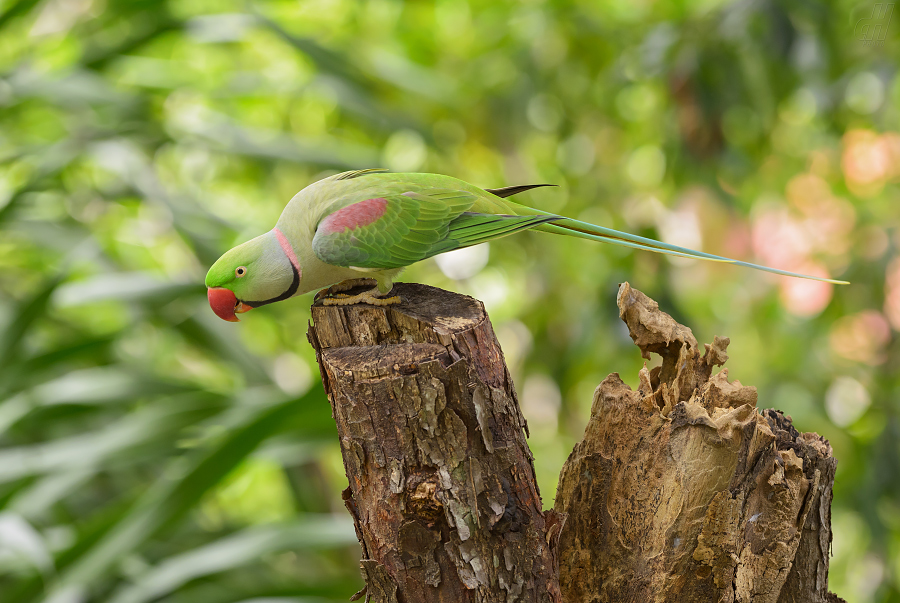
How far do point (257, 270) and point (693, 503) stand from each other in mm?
592

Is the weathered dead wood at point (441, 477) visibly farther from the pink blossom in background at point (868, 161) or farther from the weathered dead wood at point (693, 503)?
the pink blossom in background at point (868, 161)

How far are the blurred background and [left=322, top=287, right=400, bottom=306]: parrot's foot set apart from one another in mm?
359

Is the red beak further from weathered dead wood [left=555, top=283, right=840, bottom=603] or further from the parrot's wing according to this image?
weathered dead wood [left=555, top=283, right=840, bottom=603]

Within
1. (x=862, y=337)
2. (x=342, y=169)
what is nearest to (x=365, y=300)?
(x=342, y=169)

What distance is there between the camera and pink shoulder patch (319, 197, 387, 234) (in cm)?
Result: 85

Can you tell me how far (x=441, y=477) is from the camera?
0.72m

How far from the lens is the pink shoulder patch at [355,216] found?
854 mm

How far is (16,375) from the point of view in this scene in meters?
1.74

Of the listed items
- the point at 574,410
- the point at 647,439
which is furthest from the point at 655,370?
the point at 574,410

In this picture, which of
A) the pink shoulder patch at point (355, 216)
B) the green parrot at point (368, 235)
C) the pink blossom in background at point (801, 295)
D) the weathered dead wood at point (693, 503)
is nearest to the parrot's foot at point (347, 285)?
the green parrot at point (368, 235)

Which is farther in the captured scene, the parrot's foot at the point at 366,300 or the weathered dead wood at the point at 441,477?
the parrot's foot at the point at 366,300

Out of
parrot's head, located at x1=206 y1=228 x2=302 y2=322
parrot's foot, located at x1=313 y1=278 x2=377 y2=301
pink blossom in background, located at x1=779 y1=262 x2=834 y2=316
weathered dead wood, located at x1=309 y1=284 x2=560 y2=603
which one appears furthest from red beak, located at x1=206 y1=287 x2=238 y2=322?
pink blossom in background, located at x1=779 y1=262 x2=834 y2=316

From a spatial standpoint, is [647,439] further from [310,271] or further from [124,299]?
[124,299]

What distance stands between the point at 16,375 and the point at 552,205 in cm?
187
